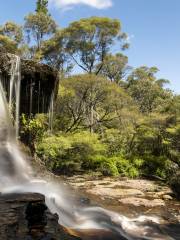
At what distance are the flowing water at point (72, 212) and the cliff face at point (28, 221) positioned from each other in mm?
1547

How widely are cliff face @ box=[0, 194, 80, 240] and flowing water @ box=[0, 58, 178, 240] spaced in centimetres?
155

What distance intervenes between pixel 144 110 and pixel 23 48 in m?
16.9

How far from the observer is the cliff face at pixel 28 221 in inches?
234

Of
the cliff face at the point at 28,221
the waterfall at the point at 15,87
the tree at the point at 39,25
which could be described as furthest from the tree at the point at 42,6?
the cliff face at the point at 28,221

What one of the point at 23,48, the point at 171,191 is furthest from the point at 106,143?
the point at 23,48

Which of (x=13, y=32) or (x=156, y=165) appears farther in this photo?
(x=13, y=32)

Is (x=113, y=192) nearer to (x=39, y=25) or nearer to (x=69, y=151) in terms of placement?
(x=69, y=151)

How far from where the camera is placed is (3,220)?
626 cm

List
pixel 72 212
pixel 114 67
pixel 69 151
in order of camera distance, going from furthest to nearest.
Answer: pixel 114 67, pixel 69 151, pixel 72 212

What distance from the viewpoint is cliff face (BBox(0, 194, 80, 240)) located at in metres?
5.94

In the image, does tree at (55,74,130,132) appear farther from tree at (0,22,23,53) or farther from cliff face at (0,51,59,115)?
tree at (0,22,23,53)

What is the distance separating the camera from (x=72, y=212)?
9.85 m

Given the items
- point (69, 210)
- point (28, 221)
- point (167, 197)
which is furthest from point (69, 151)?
point (28, 221)

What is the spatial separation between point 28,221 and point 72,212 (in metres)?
3.40
